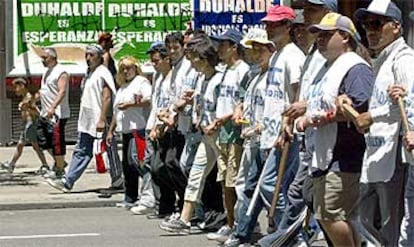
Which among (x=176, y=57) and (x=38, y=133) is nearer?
(x=176, y=57)

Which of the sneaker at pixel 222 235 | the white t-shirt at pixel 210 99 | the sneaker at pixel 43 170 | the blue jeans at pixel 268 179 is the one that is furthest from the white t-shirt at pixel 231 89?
the sneaker at pixel 43 170

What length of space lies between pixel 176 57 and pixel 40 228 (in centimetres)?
231

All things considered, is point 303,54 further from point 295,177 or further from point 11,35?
point 11,35

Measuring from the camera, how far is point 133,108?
40.5 ft

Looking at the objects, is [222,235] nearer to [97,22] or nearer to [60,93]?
[60,93]

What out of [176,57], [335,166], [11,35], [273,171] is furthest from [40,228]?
[11,35]

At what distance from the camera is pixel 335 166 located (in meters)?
7.17

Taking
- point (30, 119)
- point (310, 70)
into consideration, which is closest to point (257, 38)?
point (310, 70)

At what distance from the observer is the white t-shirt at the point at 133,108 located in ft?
40.4

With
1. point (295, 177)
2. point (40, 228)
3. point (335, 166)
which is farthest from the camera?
point (40, 228)

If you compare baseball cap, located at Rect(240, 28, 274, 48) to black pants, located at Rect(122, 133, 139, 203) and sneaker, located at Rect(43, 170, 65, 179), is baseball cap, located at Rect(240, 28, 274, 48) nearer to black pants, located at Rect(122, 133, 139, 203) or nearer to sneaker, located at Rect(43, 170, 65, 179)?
black pants, located at Rect(122, 133, 139, 203)

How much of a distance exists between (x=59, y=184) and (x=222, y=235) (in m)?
4.21

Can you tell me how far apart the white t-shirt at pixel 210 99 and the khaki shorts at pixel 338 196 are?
3096mm

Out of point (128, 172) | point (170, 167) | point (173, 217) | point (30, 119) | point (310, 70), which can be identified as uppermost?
point (310, 70)
